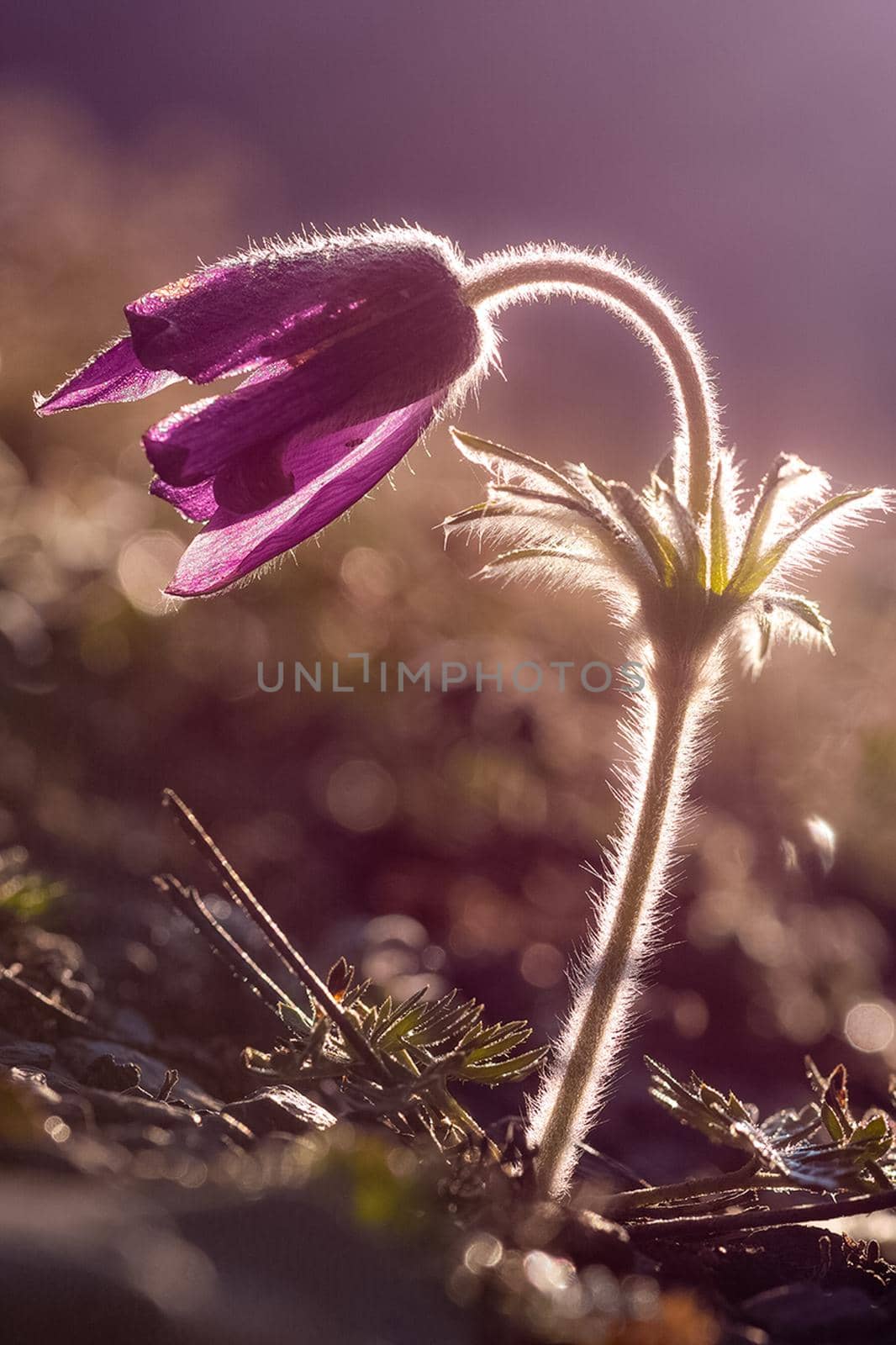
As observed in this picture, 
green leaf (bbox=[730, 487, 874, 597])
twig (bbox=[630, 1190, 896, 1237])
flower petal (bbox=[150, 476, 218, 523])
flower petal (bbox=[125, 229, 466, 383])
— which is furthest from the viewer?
flower petal (bbox=[150, 476, 218, 523])

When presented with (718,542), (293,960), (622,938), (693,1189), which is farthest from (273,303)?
(693,1189)

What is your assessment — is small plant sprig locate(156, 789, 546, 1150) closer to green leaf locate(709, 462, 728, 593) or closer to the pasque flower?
the pasque flower

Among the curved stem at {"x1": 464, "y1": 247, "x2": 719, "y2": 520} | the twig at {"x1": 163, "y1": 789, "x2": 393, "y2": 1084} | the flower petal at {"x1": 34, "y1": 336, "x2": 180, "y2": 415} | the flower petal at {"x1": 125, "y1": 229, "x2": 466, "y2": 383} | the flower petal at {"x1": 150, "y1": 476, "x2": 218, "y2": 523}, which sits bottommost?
the twig at {"x1": 163, "y1": 789, "x2": 393, "y2": 1084}

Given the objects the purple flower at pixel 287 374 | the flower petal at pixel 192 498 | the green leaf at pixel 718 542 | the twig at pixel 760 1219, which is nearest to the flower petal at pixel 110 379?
the purple flower at pixel 287 374

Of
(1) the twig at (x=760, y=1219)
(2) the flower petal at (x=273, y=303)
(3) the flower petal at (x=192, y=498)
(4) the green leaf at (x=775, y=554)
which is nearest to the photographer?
(1) the twig at (x=760, y=1219)

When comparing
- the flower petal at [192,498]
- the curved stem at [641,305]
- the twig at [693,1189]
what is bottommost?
the twig at [693,1189]

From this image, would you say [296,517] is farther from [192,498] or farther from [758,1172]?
[758,1172]

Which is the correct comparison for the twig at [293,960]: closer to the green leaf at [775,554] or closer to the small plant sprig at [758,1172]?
the small plant sprig at [758,1172]

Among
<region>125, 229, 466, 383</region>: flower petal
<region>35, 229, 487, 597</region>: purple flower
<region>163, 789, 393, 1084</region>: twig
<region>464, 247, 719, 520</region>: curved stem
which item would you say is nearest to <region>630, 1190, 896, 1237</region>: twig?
<region>163, 789, 393, 1084</region>: twig
